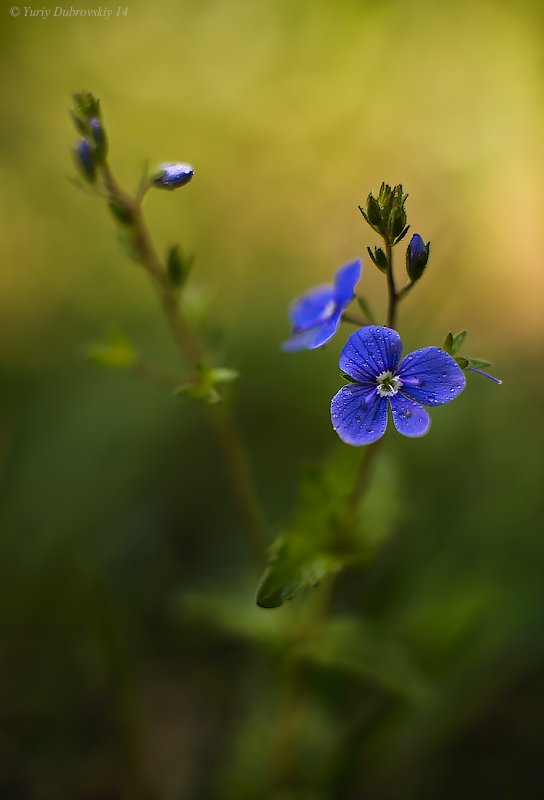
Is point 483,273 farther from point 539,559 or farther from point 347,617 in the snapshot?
point 347,617

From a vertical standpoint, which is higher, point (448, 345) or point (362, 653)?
point (448, 345)

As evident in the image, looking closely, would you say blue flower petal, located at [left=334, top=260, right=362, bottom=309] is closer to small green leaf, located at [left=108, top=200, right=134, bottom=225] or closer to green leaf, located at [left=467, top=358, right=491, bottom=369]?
green leaf, located at [left=467, top=358, right=491, bottom=369]

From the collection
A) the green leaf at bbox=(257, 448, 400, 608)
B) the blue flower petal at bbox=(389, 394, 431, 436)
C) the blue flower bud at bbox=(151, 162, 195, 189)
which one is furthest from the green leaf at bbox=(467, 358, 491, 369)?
the blue flower bud at bbox=(151, 162, 195, 189)

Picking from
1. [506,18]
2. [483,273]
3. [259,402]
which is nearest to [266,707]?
[259,402]

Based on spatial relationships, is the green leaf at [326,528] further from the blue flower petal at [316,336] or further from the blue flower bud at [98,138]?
the blue flower bud at [98,138]

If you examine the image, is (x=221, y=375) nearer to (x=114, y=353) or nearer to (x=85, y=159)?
(x=114, y=353)

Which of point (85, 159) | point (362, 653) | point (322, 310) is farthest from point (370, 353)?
point (362, 653)
